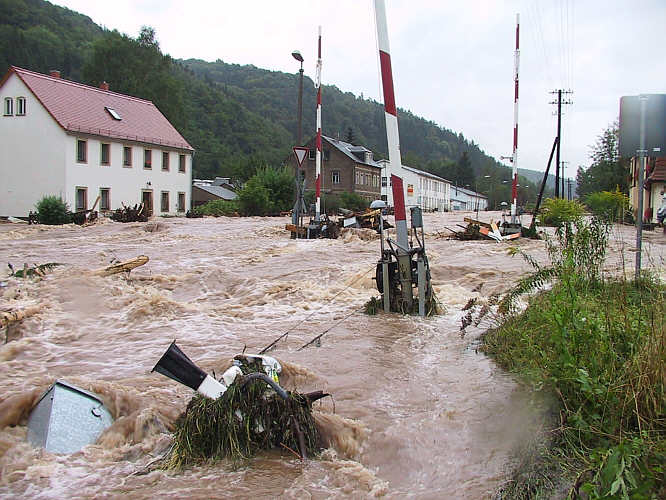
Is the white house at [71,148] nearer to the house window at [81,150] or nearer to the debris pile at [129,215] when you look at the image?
the house window at [81,150]

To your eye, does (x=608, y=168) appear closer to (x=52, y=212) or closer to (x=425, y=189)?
(x=425, y=189)

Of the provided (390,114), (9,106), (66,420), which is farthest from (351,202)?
(66,420)

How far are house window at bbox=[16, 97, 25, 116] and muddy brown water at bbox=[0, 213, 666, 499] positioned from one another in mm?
29952

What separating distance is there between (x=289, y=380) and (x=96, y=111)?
42.3 meters

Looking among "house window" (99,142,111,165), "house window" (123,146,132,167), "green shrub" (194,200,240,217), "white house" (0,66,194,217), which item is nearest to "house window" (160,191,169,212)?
"white house" (0,66,194,217)

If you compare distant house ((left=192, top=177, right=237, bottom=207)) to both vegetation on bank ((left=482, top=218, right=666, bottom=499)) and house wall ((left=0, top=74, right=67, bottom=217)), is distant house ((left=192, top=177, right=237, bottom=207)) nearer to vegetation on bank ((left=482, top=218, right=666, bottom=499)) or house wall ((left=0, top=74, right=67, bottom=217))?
house wall ((left=0, top=74, right=67, bottom=217))

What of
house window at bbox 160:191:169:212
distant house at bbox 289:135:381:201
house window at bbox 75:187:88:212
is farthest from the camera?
distant house at bbox 289:135:381:201

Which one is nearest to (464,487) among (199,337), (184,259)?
(199,337)

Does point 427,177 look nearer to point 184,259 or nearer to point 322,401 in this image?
point 184,259

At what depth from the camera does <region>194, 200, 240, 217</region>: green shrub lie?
4369 cm

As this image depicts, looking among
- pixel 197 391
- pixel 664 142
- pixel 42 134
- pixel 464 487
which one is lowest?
pixel 464 487

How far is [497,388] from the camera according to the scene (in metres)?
5.27

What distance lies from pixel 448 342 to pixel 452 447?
3.20m

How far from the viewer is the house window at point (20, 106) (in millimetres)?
39688
